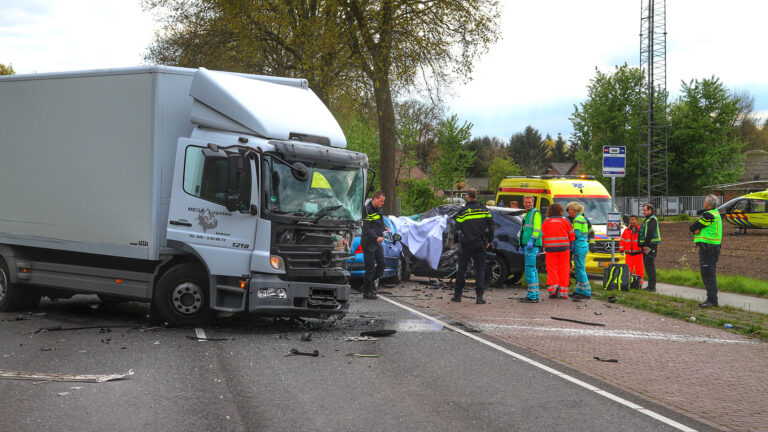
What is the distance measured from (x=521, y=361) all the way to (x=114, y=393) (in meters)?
4.28

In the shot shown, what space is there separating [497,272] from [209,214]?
8480 millimetres

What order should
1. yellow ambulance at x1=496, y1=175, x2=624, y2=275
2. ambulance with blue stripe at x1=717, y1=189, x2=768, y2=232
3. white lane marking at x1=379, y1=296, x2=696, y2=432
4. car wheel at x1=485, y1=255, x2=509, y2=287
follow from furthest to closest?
ambulance with blue stripe at x1=717, y1=189, x2=768, y2=232 < yellow ambulance at x1=496, y1=175, x2=624, y2=275 < car wheel at x1=485, y1=255, x2=509, y2=287 < white lane marking at x1=379, y1=296, x2=696, y2=432

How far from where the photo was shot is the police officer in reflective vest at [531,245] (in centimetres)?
1420

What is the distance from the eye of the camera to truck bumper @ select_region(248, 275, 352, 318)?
385 inches

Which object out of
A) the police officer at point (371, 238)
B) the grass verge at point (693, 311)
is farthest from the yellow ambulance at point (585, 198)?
the police officer at point (371, 238)

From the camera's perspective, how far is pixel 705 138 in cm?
6350

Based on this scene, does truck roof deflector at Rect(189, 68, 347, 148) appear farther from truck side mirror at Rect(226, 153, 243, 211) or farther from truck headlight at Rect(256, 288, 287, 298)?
truck headlight at Rect(256, 288, 287, 298)

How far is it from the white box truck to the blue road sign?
8122 mm

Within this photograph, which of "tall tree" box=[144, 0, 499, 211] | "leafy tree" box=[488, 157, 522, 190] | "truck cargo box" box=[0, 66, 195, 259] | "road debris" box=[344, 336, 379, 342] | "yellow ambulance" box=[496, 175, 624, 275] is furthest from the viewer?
"leafy tree" box=[488, 157, 522, 190]

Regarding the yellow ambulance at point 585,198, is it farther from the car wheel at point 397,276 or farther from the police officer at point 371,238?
the police officer at point 371,238

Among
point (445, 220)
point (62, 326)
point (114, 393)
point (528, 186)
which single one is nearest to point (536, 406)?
point (114, 393)

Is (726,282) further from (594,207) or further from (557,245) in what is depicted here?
(557,245)

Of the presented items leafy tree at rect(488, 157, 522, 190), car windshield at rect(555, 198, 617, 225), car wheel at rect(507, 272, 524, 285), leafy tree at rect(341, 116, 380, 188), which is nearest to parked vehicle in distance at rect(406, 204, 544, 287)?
car wheel at rect(507, 272, 524, 285)

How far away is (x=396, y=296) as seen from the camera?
1488 centimetres
